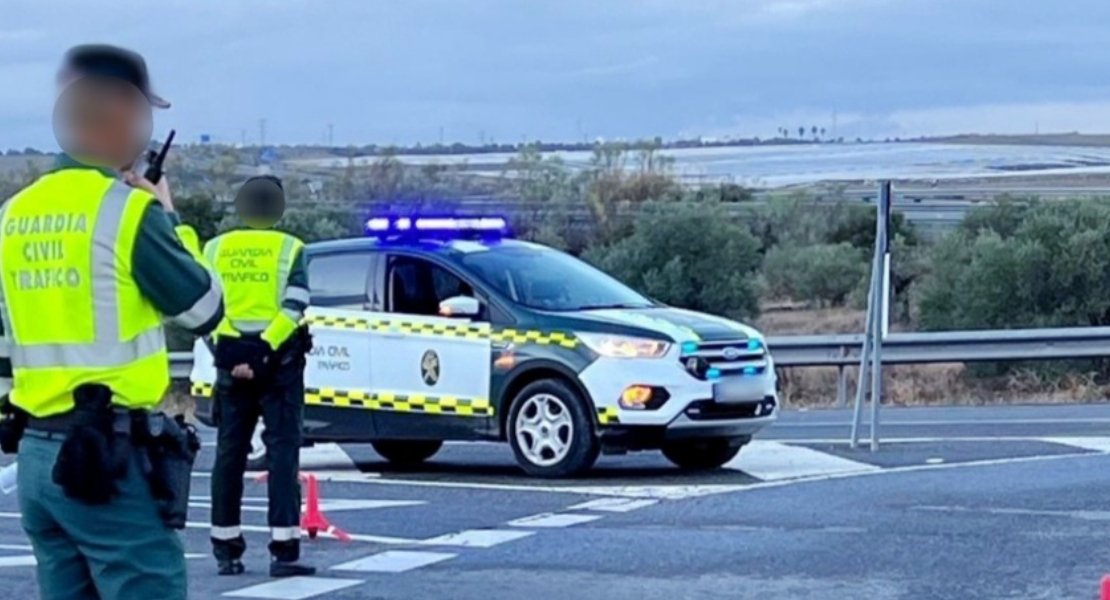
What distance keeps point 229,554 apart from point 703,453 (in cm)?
477

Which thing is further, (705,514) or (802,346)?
(802,346)

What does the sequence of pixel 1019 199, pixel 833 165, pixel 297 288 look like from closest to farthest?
pixel 297 288, pixel 833 165, pixel 1019 199

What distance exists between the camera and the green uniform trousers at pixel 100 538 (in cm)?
539

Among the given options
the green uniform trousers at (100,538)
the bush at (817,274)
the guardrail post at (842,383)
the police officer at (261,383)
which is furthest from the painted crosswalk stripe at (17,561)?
the bush at (817,274)

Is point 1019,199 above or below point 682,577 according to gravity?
above

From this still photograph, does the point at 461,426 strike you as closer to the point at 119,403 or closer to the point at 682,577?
the point at 682,577

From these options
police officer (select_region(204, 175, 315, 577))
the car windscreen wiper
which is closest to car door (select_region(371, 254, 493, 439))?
the car windscreen wiper

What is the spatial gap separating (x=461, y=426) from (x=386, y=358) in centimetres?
78

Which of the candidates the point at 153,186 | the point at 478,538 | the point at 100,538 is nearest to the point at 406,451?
the point at 478,538

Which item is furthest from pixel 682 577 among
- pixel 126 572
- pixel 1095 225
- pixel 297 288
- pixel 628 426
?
pixel 1095 225

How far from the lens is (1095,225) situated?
36.5m

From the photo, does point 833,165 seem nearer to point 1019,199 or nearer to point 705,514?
point 705,514

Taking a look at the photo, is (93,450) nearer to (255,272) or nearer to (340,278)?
(255,272)

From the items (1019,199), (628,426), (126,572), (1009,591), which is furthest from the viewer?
(1019,199)
